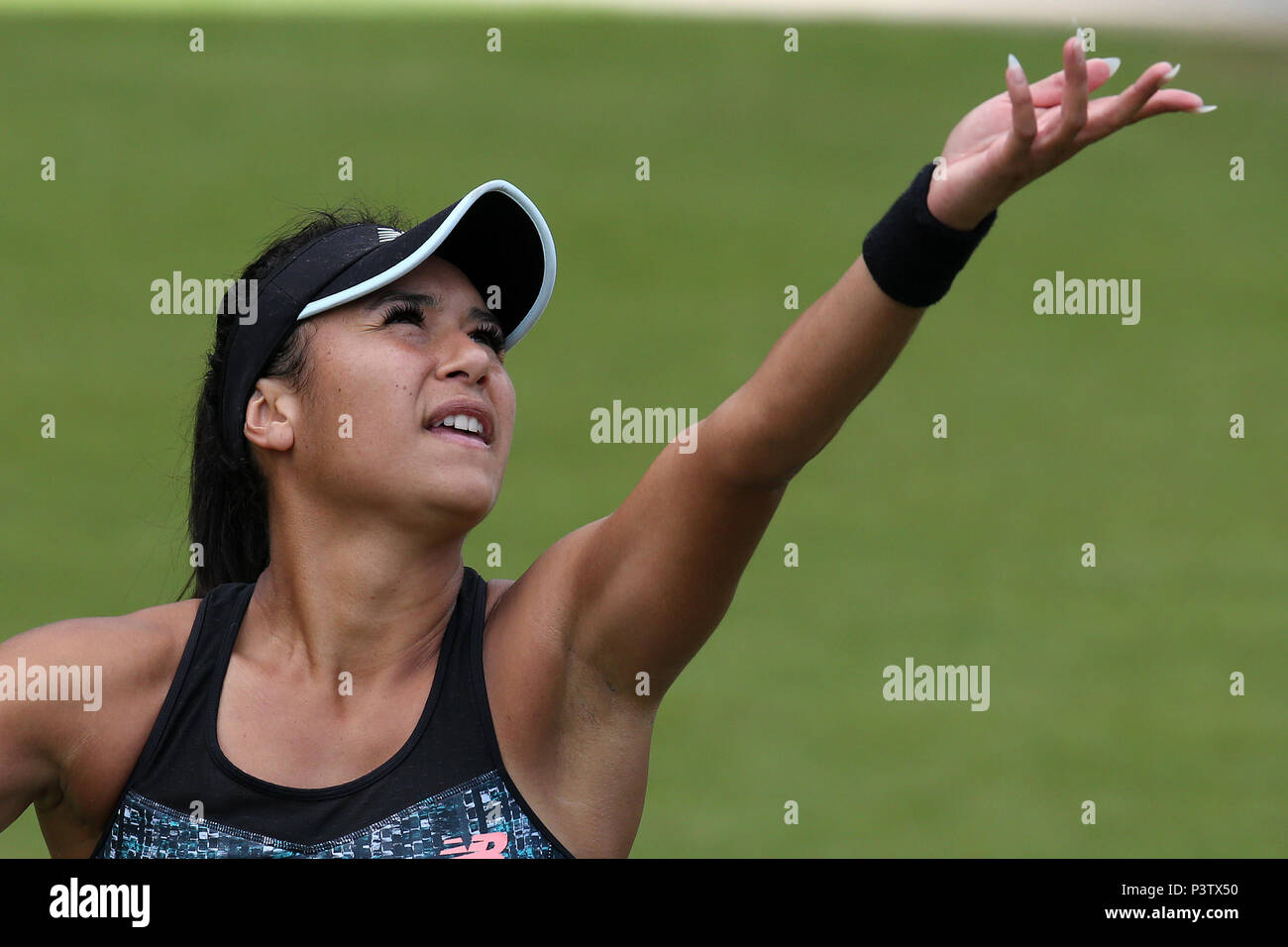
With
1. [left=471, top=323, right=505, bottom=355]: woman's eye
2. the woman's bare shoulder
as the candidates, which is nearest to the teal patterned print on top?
the woman's bare shoulder

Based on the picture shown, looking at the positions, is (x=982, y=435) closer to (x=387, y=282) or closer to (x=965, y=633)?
(x=965, y=633)

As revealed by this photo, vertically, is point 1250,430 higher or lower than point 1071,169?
lower

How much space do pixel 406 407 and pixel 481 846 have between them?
68 cm

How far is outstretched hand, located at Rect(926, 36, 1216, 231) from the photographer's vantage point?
7.38 feet

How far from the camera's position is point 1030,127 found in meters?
2.30

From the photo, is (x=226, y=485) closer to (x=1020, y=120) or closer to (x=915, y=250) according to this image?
(x=915, y=250)

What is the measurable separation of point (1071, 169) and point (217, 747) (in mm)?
12549

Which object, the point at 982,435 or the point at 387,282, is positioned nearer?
the point at 387,282

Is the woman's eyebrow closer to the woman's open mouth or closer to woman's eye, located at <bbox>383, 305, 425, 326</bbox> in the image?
woman's eye, located at <bbox>383, 305, 425, 326</bbox>

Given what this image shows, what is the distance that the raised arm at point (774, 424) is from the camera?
232cm

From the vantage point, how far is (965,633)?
9000mm

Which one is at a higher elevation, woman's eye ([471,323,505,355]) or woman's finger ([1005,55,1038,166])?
woman's finger ([1005,55,1038,166])

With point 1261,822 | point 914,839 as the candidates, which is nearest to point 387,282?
point 914,839

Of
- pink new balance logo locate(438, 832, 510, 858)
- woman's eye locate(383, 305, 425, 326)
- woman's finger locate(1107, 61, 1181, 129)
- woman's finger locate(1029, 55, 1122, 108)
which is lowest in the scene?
pink new balance logo locate(438, 832, 510, 858)
